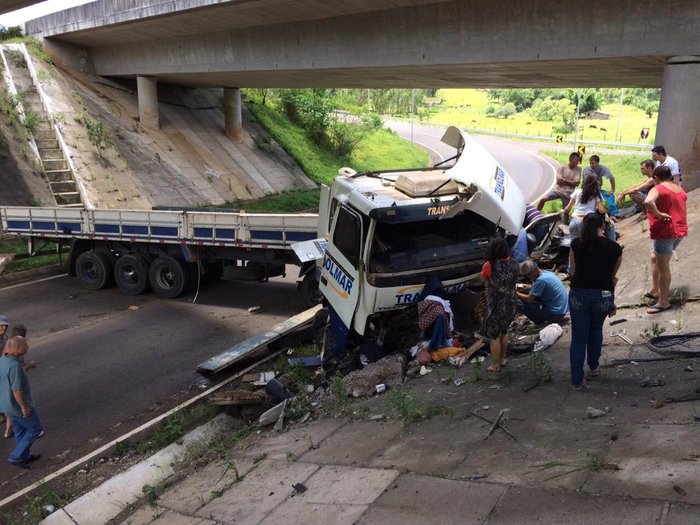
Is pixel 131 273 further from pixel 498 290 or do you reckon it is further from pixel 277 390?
pixel 498 290

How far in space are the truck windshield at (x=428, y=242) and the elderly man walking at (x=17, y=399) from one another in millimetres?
3859

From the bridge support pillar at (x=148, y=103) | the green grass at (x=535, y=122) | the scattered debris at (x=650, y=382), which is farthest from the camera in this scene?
the green grass at (x=535, y=122)

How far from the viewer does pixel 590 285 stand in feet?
16.1

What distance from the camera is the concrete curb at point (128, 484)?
5.20m

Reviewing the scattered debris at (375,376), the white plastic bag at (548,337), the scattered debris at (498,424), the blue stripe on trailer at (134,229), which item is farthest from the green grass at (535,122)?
the scattered debris at (498,424)

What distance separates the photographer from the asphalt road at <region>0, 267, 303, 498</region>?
6859 mm

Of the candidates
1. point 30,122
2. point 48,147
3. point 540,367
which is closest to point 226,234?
point 540,367

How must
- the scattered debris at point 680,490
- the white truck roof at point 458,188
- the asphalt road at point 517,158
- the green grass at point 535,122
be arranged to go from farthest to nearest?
the green grass at point 535,122 → the asphalt road at point 517,158 → the white truck roof at point 458,188 → the scattered debris at point 680,490

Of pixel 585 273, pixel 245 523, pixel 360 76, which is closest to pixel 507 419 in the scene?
pixel 585 273

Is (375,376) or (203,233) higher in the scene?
(203,233)

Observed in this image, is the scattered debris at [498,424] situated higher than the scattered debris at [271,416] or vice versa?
the scattered debris at [498,424]

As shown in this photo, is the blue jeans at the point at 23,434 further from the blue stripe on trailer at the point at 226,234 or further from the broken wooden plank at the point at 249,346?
the blue stripe on trailer at the point at 226,234

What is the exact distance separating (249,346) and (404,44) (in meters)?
8.87

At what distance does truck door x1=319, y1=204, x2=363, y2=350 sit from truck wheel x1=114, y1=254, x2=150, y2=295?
6123 millimetres
